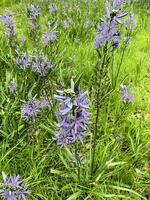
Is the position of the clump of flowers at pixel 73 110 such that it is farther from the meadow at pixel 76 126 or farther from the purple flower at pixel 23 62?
the purple flower at pixel 23 62

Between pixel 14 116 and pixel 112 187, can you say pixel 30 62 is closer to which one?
pixel 14 116

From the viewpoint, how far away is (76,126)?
199 cm

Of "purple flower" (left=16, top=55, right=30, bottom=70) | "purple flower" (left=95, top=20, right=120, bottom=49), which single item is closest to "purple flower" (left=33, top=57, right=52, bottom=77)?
"purple flower" (left=16, top=55, right=30, bottom=70)

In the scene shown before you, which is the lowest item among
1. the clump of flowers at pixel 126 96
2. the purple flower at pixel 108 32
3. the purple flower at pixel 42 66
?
the clump of flowers at pixel 126 96

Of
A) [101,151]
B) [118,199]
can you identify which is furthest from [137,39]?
[118,199]

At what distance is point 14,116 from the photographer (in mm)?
3320

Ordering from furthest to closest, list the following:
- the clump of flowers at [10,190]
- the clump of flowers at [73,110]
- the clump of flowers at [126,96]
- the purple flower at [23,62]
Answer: the purple flower at [23,62] < the clump of flowers at [126,96] < the clump of flowers at [10,190] < the clump of flowers at [73,110]

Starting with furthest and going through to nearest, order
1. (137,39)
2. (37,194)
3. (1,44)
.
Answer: (137,39) → (1,44) → (37,194)

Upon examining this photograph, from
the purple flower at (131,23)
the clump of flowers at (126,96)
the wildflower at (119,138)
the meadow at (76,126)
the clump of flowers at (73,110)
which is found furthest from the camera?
the purple flower at (131,23)

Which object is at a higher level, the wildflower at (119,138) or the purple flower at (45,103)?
the purple flower at (45,103)

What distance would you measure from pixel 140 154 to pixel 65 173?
67cm

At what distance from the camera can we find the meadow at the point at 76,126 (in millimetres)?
2357

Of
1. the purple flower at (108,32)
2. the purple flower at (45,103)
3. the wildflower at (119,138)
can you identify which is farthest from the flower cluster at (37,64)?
the purple flower at (108,32)

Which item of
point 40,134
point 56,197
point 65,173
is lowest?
point 56,197
